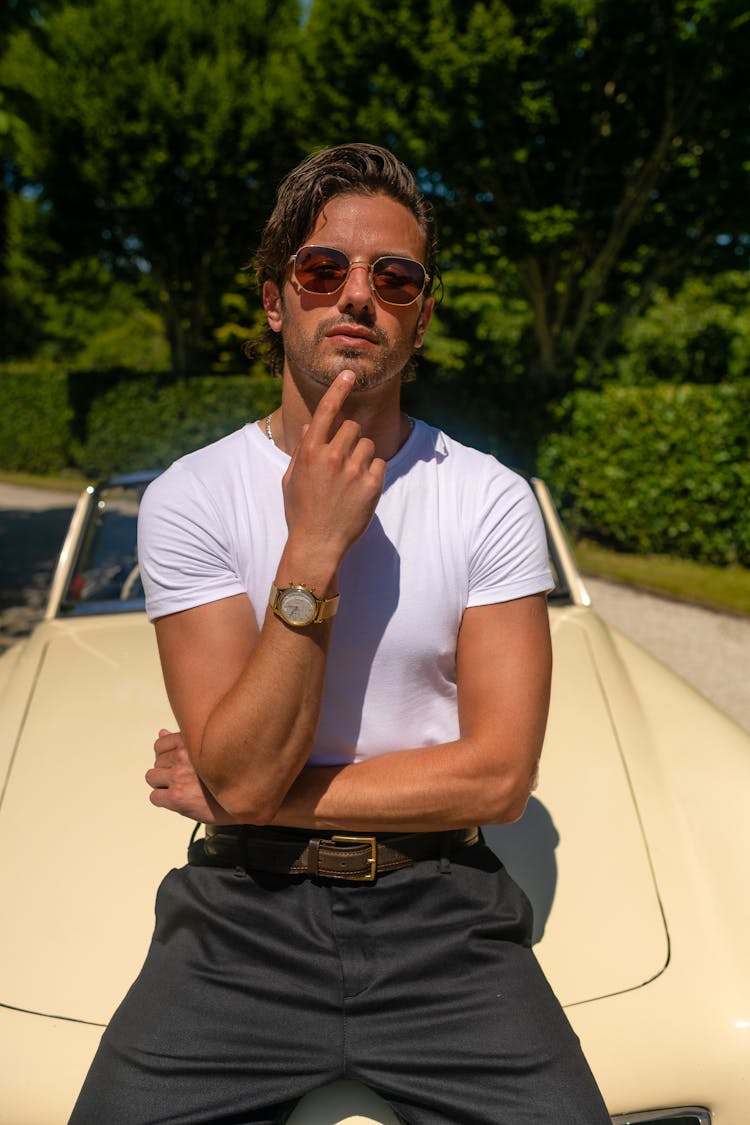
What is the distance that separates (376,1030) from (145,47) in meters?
19.1

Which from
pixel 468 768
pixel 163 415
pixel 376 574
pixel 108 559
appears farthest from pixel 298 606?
pixel 163 415

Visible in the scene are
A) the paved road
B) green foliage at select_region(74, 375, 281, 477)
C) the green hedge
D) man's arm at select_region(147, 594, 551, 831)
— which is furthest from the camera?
green foliage at select_region(74, 375, 281, 477)

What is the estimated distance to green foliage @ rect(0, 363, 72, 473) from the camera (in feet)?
66.3

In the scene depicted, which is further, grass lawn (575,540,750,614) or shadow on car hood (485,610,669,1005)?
grass lawn (575,540,750,614)

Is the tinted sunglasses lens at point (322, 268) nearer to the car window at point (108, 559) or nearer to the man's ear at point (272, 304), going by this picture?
the man's ear at point (272, 304)

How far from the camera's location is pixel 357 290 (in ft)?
5.47

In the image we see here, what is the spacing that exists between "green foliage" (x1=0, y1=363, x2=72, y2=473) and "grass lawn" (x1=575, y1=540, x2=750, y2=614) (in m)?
13.5

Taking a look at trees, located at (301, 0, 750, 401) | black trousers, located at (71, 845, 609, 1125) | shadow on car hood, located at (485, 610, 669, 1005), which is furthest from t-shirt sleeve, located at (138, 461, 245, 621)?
trees, located at (301, 0, 750, 401)

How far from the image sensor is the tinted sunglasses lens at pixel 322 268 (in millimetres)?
1690

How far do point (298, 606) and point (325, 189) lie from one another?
84 centimetres

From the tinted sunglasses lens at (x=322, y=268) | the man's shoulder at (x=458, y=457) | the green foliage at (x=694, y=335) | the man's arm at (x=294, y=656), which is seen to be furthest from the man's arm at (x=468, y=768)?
the green foliage at (x=694, y=335)

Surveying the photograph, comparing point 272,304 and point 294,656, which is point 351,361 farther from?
point 294,656

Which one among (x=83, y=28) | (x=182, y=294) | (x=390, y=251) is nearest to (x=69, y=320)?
(x=182, y=294)

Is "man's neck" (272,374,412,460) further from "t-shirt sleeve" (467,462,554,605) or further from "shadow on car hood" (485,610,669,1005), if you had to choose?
"shadow on car hood" (485,610,669,1005)
